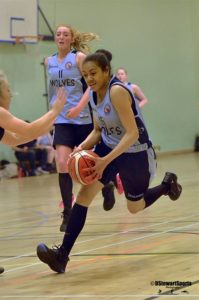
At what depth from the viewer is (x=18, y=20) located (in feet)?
45.9

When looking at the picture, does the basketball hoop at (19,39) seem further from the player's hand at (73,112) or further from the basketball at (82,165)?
the basketball at (82,165)

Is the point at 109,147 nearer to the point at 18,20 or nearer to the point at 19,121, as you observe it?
the point at 19,121

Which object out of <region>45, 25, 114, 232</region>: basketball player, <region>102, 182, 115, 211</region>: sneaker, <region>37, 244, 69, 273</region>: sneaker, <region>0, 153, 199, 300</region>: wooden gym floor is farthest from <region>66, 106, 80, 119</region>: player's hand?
<region>37, 244, 69, 273</region>: sneaker

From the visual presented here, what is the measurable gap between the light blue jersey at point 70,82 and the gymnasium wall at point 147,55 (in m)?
8.31

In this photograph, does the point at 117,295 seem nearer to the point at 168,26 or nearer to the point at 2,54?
the point at 2,54

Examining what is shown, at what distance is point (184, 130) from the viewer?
1853 centimetres

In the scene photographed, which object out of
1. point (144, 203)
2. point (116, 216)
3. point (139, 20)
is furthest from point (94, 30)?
point (144, 203)

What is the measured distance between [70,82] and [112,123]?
2.05 meters

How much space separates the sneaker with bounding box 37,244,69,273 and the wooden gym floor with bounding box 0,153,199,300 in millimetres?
47

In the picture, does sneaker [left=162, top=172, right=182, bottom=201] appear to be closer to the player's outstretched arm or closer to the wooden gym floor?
the wooden gym floor

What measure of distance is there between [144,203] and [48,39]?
10747 millimetres

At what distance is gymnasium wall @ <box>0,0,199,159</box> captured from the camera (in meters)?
14.7

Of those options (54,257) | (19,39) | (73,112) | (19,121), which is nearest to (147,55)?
(19,39)

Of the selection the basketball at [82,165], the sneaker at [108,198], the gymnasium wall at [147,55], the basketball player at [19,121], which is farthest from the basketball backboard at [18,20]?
the basketball at [82,165]
